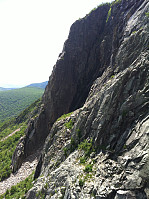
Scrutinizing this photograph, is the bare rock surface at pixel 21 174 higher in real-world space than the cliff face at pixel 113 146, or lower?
lower

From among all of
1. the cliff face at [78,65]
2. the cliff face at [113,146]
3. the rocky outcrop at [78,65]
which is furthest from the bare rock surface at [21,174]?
the cliff face at [113,146]

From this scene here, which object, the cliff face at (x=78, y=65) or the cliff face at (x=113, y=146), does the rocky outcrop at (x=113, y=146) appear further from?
the cliff face at (x=78, y=65)

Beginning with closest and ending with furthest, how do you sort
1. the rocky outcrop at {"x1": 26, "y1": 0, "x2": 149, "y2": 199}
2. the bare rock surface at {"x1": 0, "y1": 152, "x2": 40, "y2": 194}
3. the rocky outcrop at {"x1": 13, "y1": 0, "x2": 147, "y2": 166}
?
the rocky outcrop at {"x1": 26, "y1": 0, "x2": 149, "y2": 199}
the bare rock surface at {"x1": 0, "y1": 152, "x2": 40, "y2": 194}
the rocky outcrop at {"x1": 13, "y1": 0, "x2": 147, "y2": 166}

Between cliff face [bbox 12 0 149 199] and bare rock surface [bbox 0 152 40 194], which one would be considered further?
bare rock surface [bbox 0 152 40 194]

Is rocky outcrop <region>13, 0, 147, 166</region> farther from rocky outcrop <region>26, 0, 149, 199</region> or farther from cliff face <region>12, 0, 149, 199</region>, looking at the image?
rocky outcrop <region>26, 0, 149, 199</region>

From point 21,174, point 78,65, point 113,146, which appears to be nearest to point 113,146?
point 113,146

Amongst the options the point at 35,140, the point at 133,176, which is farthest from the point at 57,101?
the point at 133,176

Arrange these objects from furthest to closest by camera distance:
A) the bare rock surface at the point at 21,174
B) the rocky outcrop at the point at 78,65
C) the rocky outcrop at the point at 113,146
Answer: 1. the rocky outcrop at the point at 78,65
2. the bare rock surface at the point at 21,174
3. the rocky outcrop at the point at 113,146

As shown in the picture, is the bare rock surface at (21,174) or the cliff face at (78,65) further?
the cliff face at (78,65)

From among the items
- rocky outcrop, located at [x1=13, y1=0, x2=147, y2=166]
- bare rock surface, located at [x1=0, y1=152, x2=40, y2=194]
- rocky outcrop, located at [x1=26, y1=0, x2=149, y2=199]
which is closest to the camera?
rocky outcrop, located at [x1=26, y1=0, x2=149, y2=199]

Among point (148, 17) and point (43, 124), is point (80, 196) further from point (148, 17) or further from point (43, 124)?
point (43, 124)

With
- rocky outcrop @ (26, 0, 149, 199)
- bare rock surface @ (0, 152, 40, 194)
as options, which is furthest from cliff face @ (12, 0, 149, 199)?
bare rock surface @ (0, 152, 40, 194)

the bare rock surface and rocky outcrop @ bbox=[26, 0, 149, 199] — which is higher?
rocky outcrop @ bbox=[26, 0, 149, 199]

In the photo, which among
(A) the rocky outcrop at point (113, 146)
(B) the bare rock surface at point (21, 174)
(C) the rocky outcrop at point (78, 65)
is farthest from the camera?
(C) the rocky outcrop at point (78, 65)
